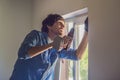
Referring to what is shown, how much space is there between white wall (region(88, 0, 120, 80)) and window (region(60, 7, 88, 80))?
1.20 feet

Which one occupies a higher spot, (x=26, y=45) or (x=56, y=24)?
(x=56, y=24)

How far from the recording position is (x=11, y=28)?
302 centimetres

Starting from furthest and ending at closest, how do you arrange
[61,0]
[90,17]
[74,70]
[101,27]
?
[74,70] → [61,0] → [90,17] → [101,27]

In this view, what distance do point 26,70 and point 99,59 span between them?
710 mm

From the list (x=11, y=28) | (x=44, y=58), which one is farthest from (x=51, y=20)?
(x=11, y=28)

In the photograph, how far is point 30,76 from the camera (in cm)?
200

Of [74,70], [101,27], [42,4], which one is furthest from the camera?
[42,4]

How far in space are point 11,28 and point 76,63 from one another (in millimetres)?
1118

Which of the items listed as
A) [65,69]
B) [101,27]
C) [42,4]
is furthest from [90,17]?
[42,4]

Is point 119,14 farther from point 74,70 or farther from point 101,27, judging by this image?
point 74,70

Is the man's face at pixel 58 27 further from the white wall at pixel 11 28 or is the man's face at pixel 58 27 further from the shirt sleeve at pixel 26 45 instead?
the white wall at pixel 11 28

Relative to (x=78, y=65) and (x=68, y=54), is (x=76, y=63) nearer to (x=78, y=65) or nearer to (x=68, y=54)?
(x=78, y=65)

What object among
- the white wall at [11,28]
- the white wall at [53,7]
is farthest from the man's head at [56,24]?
the white wall at [11,28]

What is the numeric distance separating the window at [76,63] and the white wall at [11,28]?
2.84 ft
